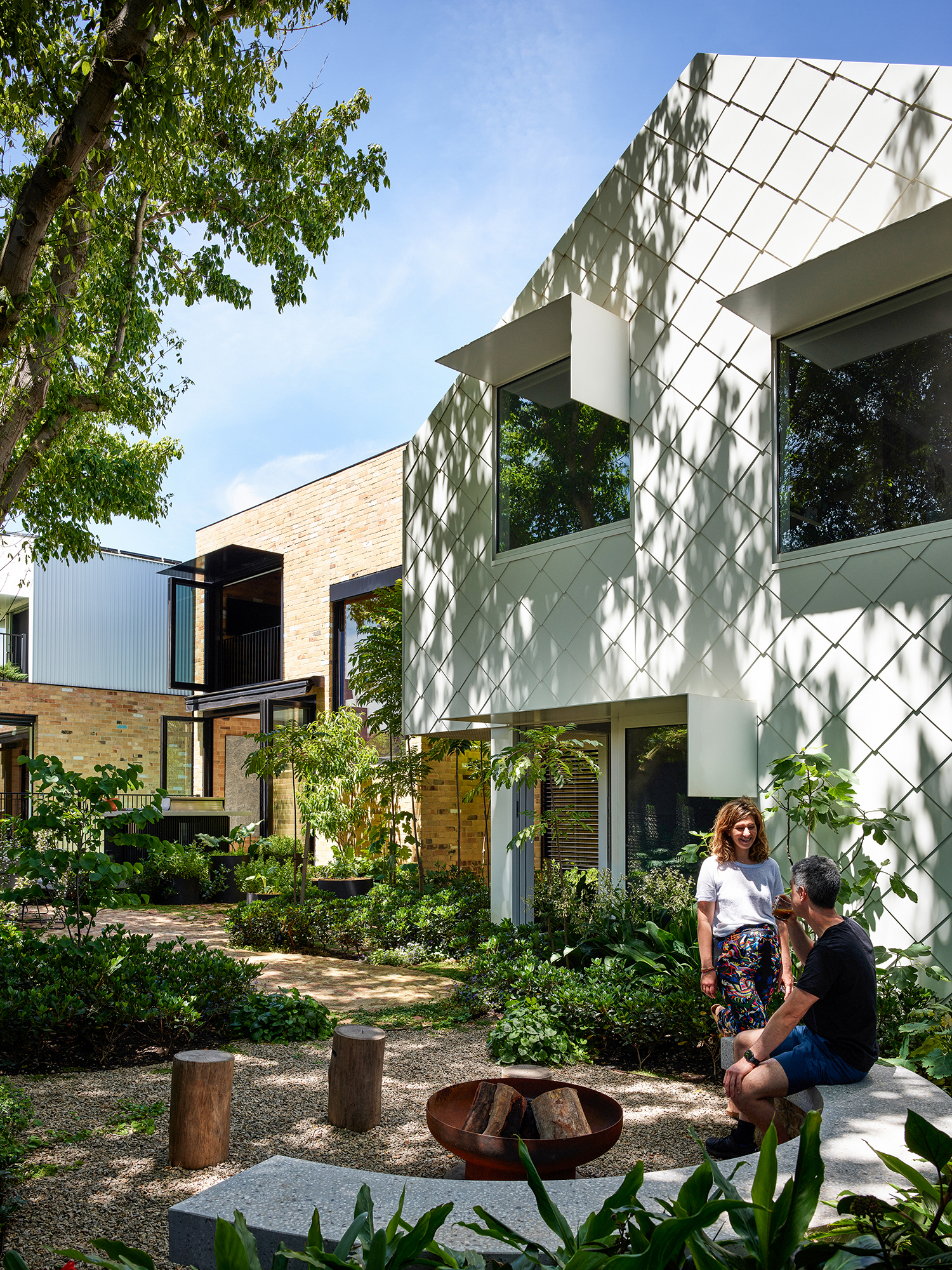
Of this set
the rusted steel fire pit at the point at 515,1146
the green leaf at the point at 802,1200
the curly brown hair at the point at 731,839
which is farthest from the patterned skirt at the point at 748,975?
the green leaf at the point at 802,1200

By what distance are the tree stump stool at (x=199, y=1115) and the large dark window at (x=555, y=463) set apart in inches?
201

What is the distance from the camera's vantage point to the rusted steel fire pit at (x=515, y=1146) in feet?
10.2

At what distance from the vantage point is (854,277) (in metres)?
5.81

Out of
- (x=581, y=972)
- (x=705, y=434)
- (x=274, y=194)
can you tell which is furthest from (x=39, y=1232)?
(x=274, y=194)

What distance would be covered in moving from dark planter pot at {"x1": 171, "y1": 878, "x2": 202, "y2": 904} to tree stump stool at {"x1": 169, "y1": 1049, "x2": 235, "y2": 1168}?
→ 10.4 m

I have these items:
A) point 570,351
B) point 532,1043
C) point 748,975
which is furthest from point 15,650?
point 748,975

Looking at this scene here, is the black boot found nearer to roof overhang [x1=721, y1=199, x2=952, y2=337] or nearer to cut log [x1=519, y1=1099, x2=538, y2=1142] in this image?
cut log [x1=519, y1=1099, x2=538, y2=1142]

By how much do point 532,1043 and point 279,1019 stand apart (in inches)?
70.0

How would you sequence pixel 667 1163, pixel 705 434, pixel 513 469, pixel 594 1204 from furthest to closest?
pixel 513 469, pixel 705 434, pixel 667 1163, pixel 594 1204

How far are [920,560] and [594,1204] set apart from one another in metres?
4.34

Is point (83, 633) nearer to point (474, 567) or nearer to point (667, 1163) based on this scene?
point (474, 567)

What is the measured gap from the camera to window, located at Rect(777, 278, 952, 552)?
5.64 meters

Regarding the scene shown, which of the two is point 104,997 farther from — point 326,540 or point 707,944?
point 326,540

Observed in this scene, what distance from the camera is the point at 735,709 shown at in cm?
624
